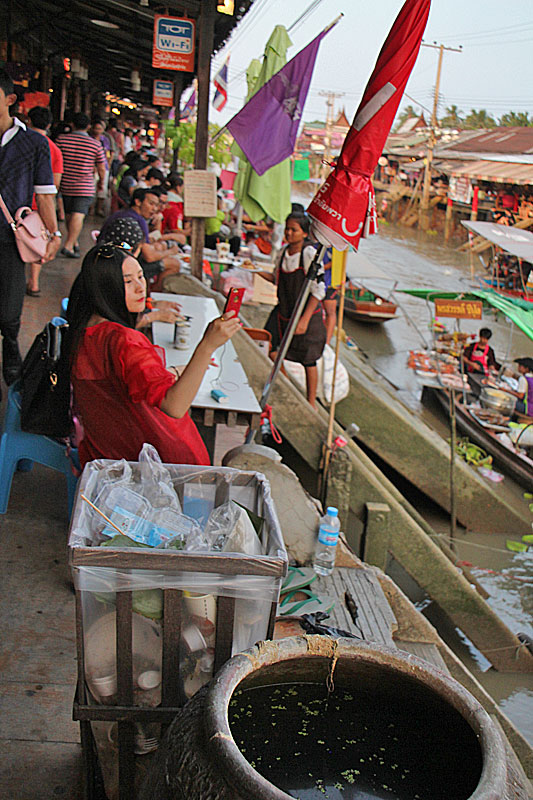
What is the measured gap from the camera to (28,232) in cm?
417

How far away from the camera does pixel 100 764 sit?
1.99 metres

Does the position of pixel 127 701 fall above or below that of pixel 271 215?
below

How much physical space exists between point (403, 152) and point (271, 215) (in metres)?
37.4

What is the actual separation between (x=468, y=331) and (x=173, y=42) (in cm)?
1322

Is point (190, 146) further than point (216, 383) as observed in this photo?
Yes

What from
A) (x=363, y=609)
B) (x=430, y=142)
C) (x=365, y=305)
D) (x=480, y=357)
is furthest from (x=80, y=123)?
(x=430, y=142)

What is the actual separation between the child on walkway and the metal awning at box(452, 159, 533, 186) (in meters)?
14.2

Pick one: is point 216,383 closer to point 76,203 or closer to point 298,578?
point 298,578

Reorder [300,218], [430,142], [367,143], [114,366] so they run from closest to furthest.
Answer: [114,366], [367,143], [300,218], [430,142]

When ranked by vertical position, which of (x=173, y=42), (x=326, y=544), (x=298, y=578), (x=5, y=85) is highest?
(x=173, y=42)

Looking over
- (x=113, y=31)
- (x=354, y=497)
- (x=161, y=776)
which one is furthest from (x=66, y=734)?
(x=113, y=31)

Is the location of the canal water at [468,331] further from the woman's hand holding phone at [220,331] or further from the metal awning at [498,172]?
the woman's hand holding phone at [220,331]

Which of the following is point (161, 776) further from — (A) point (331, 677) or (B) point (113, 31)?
(B) point (113, 31)

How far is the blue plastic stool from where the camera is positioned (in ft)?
11.2
